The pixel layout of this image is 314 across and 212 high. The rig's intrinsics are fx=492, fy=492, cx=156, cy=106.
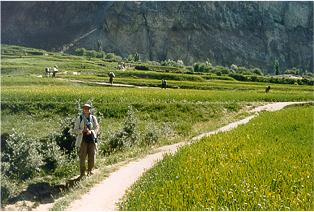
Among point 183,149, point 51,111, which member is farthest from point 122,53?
point 183,149

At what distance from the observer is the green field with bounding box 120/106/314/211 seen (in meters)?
11.1

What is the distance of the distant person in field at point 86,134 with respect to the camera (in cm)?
1873

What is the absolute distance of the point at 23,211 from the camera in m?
18.1

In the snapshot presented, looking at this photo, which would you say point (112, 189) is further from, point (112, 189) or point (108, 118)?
point (108, 118)

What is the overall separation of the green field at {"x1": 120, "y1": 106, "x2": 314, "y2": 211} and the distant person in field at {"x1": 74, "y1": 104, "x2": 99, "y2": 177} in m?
3.36

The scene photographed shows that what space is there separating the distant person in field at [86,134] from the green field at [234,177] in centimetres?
336

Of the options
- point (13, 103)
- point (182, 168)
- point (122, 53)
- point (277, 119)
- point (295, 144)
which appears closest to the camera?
point (182, 168)

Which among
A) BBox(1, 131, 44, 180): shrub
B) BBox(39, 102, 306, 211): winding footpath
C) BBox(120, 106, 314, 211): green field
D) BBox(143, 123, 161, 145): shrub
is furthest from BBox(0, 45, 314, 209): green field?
BBox(120, 106, 314, 211): green field

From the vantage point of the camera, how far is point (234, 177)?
42.9ft

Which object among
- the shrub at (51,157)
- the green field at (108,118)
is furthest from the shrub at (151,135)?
the shrub at (51,157)

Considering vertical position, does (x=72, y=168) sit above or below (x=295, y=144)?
below

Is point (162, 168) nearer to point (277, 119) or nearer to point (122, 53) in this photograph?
point (277, 119)

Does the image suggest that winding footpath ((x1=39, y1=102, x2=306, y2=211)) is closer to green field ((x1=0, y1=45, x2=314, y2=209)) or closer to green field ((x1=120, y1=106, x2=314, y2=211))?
green field ((x1=120, y1=106, x2=314, y2=211))

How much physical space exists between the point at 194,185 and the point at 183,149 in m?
6.50
